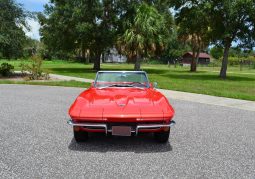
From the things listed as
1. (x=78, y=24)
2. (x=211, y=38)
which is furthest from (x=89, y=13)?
A: (x=211, y=38)

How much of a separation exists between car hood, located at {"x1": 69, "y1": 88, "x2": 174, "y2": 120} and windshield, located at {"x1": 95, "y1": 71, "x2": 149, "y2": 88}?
0.71 m

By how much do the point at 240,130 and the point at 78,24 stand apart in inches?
1051

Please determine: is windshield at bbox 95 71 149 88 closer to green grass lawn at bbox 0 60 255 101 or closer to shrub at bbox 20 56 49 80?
green grass lawn at bbox 0 60 255 101

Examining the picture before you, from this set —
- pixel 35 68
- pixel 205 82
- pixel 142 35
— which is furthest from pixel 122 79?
pixel 142 35

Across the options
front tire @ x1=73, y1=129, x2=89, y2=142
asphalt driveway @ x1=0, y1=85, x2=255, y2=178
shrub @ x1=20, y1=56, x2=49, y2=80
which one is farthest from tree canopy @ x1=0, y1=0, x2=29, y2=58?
front tire @ x1=73, y1=129, x2=89, y2=142

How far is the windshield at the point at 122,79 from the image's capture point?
23.1 ft

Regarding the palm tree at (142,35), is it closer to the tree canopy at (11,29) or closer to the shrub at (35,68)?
the tree canopy at (11,29)

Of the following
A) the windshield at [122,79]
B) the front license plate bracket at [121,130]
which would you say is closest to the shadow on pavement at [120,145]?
the front license plate bracket at [121,130]

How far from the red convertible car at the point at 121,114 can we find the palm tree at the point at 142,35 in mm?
27645

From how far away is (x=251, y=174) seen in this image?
4.56 meters

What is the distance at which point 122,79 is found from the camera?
283 inches

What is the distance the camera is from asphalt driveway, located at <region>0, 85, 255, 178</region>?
458 cm

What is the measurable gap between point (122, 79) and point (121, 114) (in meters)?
1.94

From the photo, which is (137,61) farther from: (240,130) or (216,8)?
(240,130)
